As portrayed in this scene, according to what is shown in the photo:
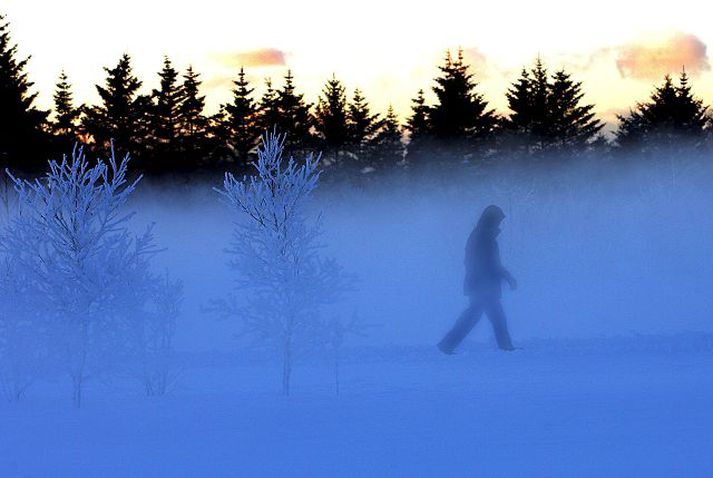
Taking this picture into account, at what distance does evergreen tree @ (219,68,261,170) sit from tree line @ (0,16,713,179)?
53 mm

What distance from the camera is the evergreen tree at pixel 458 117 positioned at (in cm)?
4441

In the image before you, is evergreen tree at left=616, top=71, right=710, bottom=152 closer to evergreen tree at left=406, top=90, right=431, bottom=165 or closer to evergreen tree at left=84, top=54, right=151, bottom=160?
evergreen tree at left=406, top=90, right=431, bottom=165

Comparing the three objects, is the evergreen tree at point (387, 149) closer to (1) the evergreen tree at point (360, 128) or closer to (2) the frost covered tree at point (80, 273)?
(1) the evergreen tree at point (360, 128)

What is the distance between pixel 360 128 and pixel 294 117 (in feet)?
15.6

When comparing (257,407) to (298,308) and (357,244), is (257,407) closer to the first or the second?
(298,308)

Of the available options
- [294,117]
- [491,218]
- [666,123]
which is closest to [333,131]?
[294,117]

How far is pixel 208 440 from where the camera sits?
580 centimetres

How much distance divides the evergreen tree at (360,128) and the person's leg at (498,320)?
39.9 meters

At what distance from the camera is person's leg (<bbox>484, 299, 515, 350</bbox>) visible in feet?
39.0

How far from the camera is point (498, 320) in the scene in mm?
11961

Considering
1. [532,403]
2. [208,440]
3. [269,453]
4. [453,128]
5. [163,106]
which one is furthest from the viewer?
[163,106]

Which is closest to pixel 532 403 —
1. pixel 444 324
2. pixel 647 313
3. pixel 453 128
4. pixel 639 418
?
pixel 639 418

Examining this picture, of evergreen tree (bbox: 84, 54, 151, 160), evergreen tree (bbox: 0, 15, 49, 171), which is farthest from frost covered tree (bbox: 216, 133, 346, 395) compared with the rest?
evergreen tree (bbox: 84, 54, 151, 160)

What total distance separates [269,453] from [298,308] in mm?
3538
